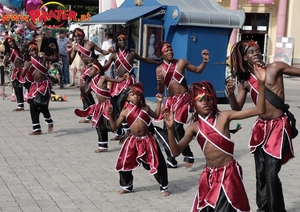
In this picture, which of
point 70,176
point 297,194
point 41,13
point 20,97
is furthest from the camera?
point 41,13

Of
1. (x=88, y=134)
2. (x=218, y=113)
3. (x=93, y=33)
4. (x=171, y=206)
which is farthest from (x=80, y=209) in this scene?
(x=93, y=33)

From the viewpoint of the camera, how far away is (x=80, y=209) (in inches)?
243

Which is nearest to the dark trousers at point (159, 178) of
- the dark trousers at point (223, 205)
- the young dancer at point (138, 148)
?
the young dancer at point (138, 148)

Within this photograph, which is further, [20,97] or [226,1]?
[226,1]

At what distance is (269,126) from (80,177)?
282 cm

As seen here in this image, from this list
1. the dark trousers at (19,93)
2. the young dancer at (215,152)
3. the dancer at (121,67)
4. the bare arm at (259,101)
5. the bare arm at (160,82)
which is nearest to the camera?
the bare arm at (259,101)

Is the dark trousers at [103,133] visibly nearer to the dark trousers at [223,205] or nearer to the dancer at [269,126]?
the dancer at [269,126]

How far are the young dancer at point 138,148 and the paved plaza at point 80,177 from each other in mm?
207

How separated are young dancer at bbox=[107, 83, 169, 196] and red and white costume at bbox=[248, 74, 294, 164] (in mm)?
1276

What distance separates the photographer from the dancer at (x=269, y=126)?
5.62m

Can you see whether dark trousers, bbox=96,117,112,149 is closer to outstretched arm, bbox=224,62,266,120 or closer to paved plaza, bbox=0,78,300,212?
paved plaza, bbox=0,78,300,212

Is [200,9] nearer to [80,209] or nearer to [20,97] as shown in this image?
[20,97]

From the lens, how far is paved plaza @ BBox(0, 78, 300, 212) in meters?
6.36

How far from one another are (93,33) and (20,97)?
24.5 ft
